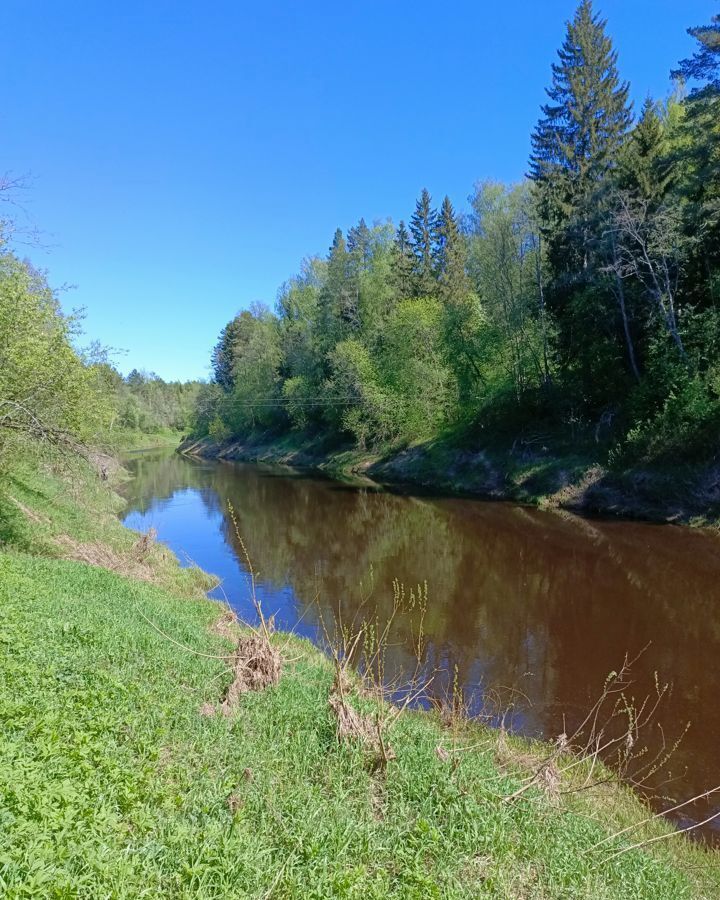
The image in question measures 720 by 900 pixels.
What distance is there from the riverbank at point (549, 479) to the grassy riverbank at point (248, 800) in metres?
18.4

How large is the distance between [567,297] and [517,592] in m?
21.2

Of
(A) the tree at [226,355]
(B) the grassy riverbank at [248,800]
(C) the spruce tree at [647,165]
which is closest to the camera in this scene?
(B) the grassy riverbank at [248,800]

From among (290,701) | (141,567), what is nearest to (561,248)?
Result: (141,567)

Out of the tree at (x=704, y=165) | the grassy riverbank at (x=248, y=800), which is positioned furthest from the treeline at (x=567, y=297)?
the grassy riverbank at (x=248, y=800)

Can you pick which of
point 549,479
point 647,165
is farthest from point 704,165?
point 549,479

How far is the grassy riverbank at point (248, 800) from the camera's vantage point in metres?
3.98

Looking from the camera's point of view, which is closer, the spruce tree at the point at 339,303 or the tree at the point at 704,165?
the tree at the point at 704,165

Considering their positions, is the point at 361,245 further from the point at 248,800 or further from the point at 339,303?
the point at 248,800

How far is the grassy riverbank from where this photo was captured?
398cm

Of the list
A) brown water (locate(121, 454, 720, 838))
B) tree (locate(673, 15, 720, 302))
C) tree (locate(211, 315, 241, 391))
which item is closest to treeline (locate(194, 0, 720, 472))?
tree (locate(673, 15, 720, 302))

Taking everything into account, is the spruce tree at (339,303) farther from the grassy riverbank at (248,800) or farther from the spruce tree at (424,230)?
the grassy riverbank at (248,800)

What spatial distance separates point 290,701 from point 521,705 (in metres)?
4.83

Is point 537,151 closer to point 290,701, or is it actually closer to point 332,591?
point 332,591

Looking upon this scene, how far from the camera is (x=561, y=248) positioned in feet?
103
